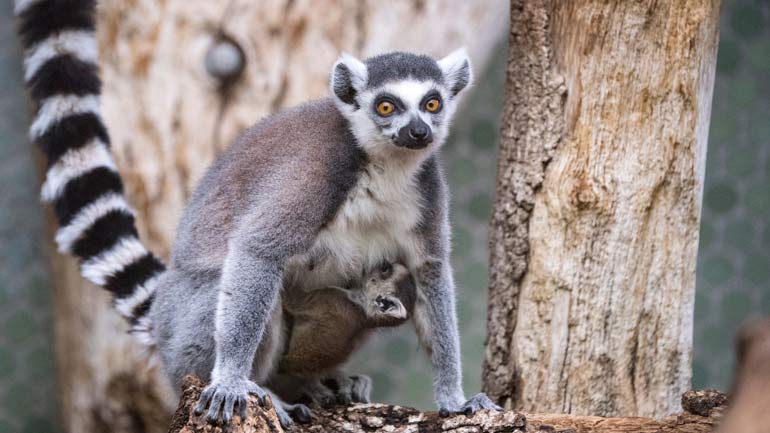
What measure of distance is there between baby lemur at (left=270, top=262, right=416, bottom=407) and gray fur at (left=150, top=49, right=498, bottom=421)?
0.05m

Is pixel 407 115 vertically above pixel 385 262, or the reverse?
pixel 407 115

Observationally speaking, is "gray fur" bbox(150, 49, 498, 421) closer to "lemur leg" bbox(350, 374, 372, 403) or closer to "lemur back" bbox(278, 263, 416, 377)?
"lemur back" bbox(278, 263, 416, 377)

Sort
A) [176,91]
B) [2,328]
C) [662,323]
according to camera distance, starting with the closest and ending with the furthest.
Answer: [662,323] → [176,91] → [2,328]

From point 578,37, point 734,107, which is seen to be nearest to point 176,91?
point 578,37

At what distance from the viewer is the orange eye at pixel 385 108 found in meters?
3.25

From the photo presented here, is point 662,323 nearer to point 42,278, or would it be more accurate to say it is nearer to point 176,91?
point 176,91

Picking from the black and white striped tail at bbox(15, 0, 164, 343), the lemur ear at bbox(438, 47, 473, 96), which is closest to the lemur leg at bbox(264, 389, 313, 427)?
the black and white striped tail at bbox(15, 0, 164, 343)

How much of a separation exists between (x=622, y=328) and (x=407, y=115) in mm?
1165

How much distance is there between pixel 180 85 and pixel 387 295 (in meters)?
1.73

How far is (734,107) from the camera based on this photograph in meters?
5.65

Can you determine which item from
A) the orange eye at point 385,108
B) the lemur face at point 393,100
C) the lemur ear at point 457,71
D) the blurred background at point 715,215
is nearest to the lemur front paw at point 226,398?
the lemur face at point 393,100

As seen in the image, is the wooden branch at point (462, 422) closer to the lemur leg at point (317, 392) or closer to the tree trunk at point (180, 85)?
the lemur leg at point (317, 392)

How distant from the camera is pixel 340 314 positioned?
3.35 metres

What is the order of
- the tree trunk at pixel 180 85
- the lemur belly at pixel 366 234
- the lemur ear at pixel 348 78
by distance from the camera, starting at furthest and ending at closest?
1. the tree trunk at pixel 180 85
2. the lemur ear at pixel 348 78
3. the lemur belly at pixel 366 234
